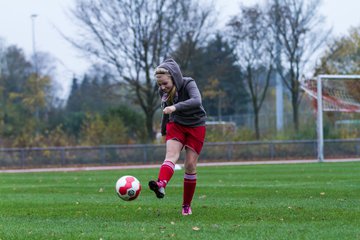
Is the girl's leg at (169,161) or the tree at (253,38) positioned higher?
the tree at (253,38)

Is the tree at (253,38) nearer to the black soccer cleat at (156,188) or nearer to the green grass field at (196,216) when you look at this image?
the green grass field at (196,216)

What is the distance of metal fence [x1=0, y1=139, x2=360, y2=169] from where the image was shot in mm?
32875

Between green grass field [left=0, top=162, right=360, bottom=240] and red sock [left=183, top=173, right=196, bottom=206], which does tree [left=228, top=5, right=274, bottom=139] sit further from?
red sock [left=183, top=173, right=196, bottom=206]

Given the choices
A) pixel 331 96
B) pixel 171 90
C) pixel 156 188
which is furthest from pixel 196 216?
pixel 331 96

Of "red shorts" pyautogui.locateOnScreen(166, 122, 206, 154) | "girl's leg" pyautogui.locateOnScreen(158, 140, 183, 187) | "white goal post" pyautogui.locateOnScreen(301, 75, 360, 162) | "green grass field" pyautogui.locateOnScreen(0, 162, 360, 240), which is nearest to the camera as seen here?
"green grass field" pyautogui.locateOnScreen(0, 162, 360, 240)

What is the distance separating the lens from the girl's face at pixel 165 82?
8.42 m

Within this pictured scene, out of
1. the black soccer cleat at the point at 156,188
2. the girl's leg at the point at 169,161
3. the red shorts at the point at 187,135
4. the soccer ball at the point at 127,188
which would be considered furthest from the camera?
the red shorts at the point at 187,135

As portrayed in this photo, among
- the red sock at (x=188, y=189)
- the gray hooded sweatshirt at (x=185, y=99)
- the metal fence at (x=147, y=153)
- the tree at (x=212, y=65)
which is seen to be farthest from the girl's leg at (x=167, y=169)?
the tree at (x=212, y=65)

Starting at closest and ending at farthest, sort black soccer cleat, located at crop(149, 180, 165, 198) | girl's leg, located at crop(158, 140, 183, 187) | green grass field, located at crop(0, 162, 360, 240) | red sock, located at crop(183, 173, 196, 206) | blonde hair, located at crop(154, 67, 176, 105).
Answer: green grass field, located at crop(0, 162, 360, 240), black soccer cleat, located at crop(149, 180, 165, 198), girl's leg, located at crop(158, 140, 183, 187), blonde hair, located at crop(154, 67, 176, 105), red sock, located at crop(183, 173, 196, 206)

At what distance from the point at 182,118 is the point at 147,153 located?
24.9 metres

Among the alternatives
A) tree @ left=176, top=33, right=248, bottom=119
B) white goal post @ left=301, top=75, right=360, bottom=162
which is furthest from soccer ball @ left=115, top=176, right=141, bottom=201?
tree @ left=176, top=33, right=248, bottom=119

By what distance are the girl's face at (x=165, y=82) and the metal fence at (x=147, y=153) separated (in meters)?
24.6

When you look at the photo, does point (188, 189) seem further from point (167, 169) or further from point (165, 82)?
point (165, 82)

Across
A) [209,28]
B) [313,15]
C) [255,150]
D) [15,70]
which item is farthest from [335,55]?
[15,70]
